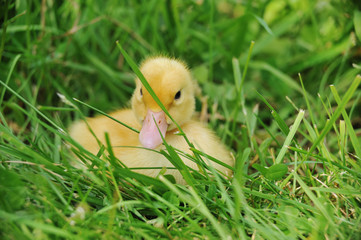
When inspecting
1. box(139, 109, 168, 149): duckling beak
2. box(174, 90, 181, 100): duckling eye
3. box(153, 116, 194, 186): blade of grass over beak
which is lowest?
box(153, 116, 194, 186): blade of grass over beak

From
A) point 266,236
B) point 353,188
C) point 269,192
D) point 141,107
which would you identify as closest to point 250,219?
point 266,236

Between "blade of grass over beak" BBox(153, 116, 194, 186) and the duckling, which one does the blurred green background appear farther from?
"blade of grass over beak" BBox(153, 116, 194, 186)

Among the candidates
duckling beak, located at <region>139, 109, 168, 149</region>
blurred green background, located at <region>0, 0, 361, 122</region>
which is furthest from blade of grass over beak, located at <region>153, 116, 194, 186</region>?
blurred green background, located at <region>0, 0, 361, 122</region>

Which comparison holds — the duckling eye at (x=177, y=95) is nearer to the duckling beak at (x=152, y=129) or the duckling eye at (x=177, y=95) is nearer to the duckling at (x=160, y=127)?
the duckling at (x=160, y=127)

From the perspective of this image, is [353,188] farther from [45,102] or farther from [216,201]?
[45,102]

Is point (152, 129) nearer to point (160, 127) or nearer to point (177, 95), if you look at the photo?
point (160, 127)

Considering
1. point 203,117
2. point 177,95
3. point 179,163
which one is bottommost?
point 203,117

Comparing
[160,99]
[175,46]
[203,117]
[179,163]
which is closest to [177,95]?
[160,99]
